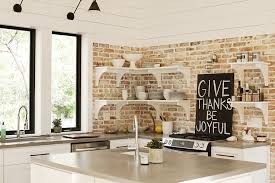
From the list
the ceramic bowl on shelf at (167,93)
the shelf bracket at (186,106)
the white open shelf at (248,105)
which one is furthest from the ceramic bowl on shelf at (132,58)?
the white open shelf at (248,105)

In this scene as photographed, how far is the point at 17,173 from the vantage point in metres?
5.35

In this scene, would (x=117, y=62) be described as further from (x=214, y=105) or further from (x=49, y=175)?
(x=49, y=175)

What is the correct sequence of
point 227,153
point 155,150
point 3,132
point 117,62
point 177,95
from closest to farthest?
point 155,150
point 227,153
point 3,132
point 177,95
point 117,62

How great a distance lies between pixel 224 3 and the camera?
634cm

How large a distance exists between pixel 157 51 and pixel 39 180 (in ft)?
12.2

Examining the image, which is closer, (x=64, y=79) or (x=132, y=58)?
(x=64, y=79)

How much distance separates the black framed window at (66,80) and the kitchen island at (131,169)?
7.70 ft

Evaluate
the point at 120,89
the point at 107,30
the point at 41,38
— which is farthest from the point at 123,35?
the point at 41,38

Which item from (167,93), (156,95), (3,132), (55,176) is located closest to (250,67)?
(167,93)

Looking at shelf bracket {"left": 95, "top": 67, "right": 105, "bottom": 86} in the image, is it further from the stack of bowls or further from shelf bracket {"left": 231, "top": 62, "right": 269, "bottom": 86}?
shelf bracket {"left": 231, "top": 62, "right": 269, "bottom": 86}

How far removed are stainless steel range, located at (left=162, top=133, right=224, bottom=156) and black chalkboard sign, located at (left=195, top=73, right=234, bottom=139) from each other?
25cm

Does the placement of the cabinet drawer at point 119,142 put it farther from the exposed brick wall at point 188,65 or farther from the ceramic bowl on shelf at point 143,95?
the ceramic bowl on shelf at point 143,95

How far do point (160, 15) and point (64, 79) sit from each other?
1.95m

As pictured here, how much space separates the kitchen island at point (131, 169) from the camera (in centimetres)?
328
